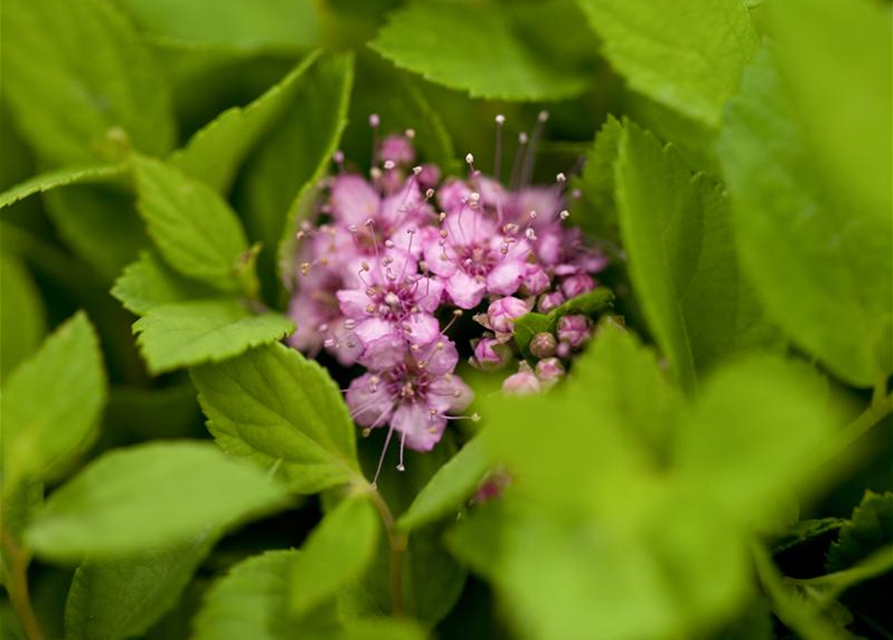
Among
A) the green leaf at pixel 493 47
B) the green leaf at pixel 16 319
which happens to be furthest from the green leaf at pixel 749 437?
the green leaf at pixel 16 319

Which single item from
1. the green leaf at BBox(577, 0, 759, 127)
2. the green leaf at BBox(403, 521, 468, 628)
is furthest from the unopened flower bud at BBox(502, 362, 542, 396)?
the green leaf at BBox(577, 0, 759, 127)

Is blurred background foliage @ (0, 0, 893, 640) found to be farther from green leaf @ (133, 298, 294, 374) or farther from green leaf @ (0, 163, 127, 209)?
green leaf @ (133, 298, 294, 374)

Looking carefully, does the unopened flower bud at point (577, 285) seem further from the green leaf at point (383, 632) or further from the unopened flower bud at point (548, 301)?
the green leaf at point (383, 632)

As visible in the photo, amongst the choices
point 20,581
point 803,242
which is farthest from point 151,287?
point 803,242

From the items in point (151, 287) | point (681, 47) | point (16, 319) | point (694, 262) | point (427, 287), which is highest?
point (681, 47)

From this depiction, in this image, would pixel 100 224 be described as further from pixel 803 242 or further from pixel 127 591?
pixel 803 242
